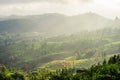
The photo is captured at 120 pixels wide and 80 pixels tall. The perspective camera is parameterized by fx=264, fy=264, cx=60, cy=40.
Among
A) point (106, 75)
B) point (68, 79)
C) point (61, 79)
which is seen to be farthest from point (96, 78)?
point (61, 79)

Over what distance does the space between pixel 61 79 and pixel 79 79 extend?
27064mm

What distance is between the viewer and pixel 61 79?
194625mm

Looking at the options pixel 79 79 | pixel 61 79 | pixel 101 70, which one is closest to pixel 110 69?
pixel 101 70

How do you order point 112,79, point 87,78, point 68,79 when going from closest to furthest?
point 112,79
point 87,78
point 68,79

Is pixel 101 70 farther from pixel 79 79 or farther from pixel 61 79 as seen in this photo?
pixel 61 79

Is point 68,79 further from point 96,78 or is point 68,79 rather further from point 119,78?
point 119,78

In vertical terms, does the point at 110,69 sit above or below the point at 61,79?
above

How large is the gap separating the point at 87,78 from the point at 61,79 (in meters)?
34.1

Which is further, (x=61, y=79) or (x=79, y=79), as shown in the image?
(x=61, y=79)

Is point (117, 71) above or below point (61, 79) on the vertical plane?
above

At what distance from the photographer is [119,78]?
505 ft

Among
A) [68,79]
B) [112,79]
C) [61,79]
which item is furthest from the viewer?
[61,79]

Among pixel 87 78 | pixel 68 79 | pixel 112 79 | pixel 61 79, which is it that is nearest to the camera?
pixel 112 79

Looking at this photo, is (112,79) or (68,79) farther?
(68,79)
